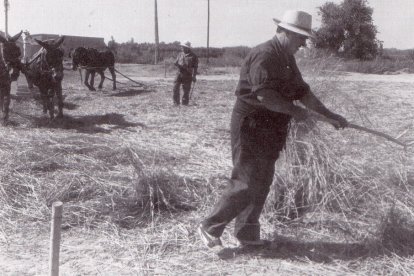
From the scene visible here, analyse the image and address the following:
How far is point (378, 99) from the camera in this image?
15.2m

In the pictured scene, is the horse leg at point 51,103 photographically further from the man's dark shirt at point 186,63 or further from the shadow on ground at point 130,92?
the shadow on ground at point 130,92

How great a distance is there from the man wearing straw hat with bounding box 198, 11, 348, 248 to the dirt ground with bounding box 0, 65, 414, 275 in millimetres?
293

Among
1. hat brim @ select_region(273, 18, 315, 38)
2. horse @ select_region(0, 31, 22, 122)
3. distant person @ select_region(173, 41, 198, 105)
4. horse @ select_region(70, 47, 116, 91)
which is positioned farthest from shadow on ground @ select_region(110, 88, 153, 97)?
hat brim @ select_region(273, 18, 315, 38)

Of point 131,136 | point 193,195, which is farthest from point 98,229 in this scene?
point 131,136

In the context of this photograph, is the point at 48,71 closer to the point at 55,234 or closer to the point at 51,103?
the point at 51,103

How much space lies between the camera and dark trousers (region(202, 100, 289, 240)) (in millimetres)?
4129

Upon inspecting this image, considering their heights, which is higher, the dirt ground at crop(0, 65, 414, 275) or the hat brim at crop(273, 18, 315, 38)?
the hat brim at crop(273, 18, 315, 38)

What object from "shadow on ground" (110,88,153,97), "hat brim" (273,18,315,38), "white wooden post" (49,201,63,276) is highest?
"hat brim" (273,18,315,38)

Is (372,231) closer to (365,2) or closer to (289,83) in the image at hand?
(289,83)

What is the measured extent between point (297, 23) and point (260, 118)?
29.7 inches

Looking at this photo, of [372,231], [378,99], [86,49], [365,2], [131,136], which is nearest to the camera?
[372,231]

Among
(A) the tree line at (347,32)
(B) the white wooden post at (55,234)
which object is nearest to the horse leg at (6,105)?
(B) the white wooden post at (55,234)

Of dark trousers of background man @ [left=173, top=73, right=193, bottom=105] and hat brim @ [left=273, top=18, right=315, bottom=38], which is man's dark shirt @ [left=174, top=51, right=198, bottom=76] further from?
hat brim @ [left=273, top=18, right=315, bottom=38]

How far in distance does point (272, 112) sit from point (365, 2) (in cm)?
5991
